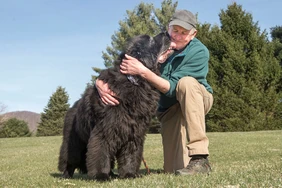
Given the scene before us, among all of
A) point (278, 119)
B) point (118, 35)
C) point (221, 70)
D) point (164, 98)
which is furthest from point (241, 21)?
point (164, 98)

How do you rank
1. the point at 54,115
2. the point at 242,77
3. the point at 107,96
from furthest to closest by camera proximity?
the point at 54,115 < the point at 242,77 < the point at 107,96

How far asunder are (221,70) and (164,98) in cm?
1992

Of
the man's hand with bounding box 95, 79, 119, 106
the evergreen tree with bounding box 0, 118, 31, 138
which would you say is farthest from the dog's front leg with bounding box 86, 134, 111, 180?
the evergreen tree with bounding box 0, 118, 31, 138

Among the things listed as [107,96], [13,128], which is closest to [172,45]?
[107,96]

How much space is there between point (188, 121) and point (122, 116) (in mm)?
760

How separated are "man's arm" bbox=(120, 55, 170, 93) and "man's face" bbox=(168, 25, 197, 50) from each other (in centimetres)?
78

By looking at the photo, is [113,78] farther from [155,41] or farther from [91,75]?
[91,75]

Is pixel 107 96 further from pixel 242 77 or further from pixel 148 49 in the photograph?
pixel 242 77

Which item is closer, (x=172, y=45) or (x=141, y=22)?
(x=172, y=45)

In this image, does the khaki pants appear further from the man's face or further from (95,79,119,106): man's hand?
(95,79,119,106): man's hand

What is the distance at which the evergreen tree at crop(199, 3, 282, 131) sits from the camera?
73.2 feet

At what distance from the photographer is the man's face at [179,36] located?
4480mm

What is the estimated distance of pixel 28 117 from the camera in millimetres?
42531

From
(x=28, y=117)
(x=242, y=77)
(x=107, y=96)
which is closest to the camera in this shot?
(x=107, y=96)
